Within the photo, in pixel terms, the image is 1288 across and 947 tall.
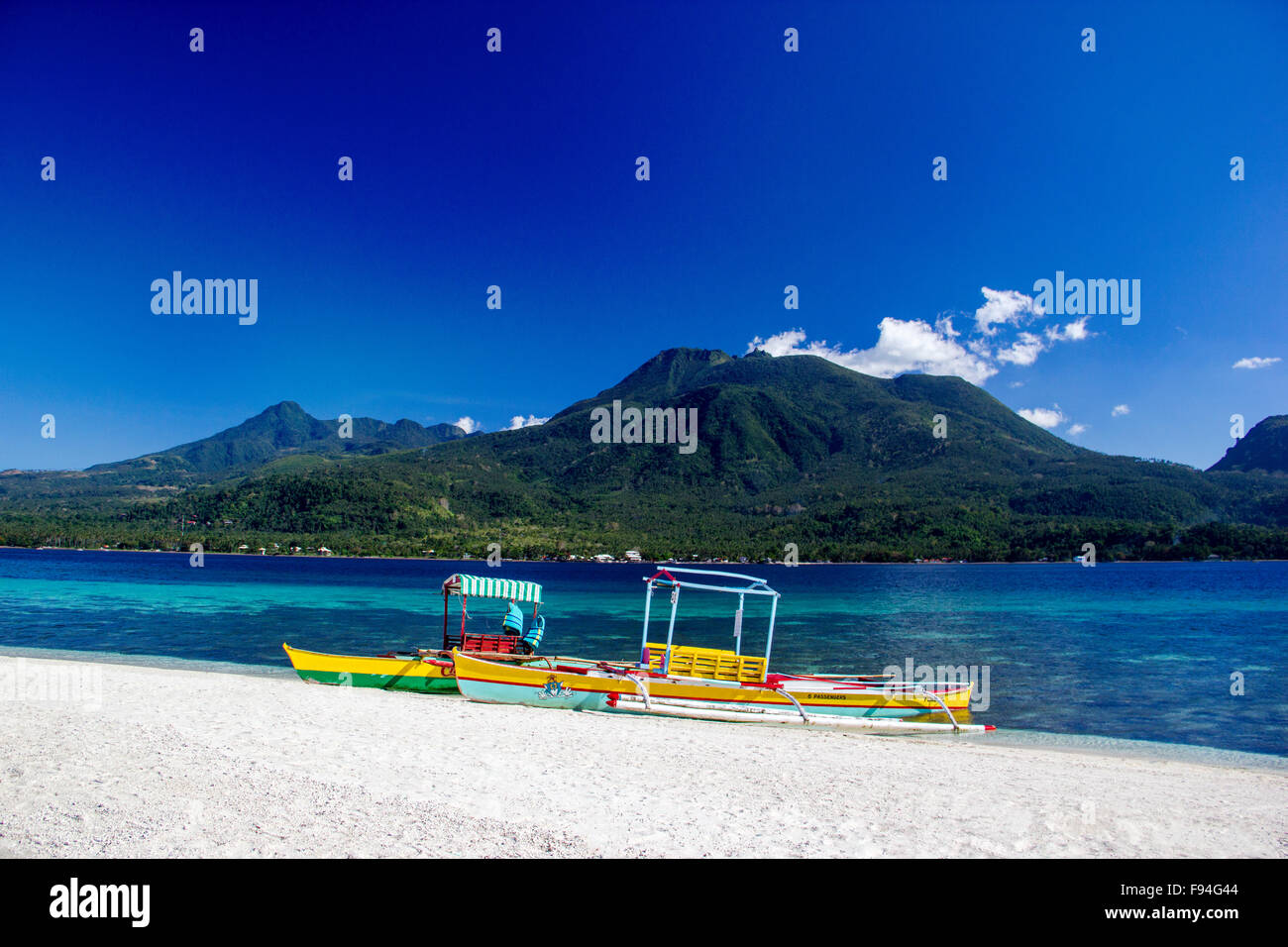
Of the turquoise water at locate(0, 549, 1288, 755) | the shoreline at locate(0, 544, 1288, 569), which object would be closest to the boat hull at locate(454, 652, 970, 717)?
the turquoise water at locate(0, 549, 1288, 755)

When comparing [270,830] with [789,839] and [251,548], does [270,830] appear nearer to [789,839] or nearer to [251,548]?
[789,839]

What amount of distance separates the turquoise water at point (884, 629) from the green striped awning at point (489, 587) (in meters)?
12.3

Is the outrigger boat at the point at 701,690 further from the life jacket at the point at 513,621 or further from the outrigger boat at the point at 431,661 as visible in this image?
the life jacket at the point at 513,621

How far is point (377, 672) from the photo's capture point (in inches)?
784

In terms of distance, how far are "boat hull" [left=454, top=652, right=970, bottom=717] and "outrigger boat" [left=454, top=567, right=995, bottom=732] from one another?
0.03 m

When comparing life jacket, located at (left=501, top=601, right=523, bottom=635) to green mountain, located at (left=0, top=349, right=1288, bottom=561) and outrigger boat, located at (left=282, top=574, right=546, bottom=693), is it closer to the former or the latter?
outrigger boat, located at (left=282, top=574, right=546, bottom=693)

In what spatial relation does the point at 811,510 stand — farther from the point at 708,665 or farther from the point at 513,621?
the point at 513,621

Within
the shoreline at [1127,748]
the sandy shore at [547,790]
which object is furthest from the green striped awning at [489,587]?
the sandy shore at [547,790]

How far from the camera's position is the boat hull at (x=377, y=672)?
63.7ft

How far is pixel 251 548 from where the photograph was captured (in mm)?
144500

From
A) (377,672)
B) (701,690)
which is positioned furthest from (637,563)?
(701,690)

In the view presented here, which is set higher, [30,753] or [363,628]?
[30,753]
